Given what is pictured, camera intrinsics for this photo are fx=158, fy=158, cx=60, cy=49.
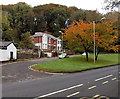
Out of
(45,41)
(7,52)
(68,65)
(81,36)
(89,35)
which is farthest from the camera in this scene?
(45,41)

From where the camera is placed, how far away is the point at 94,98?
25.3 ft

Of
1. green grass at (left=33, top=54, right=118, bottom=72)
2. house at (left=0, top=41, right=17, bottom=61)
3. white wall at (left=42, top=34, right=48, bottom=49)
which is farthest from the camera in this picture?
white wall at (left=42, top=34, right=48, bottom=49)

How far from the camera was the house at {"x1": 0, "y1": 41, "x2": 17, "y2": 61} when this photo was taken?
30559mm

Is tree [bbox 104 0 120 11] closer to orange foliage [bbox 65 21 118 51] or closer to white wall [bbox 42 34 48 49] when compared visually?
orange foliage [bbox 65 21 118 51]

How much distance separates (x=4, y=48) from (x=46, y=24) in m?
44.1

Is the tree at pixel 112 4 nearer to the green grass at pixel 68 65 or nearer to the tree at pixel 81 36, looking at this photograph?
the green grass at pixel 68 65

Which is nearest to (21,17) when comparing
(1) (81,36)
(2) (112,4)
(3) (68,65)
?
(1) (81,36)

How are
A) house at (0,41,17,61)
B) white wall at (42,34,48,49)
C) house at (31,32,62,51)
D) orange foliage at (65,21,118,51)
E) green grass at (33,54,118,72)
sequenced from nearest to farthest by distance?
1. green grass at (33,54,118,72)
2. orange foliage at (65,21,118,51)
3. house at (0,41,17,61)
4. house at (31,32,62,51)
5. white wall at (42,34,48,49)

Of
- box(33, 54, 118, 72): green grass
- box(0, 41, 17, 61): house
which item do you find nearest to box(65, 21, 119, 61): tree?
box(33, 54, 118, 72): green grass

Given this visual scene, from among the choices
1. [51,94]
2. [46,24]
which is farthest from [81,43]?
[46,24]

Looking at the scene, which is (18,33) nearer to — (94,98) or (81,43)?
(81,43)

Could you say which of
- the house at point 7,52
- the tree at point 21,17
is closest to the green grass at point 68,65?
the house at point 7,52

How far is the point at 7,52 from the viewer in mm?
31672

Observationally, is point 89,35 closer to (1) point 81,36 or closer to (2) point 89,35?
(2) point 89,35
